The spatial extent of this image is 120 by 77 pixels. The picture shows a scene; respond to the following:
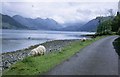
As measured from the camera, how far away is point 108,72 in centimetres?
1455

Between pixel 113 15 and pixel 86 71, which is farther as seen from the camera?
pixel 113 15

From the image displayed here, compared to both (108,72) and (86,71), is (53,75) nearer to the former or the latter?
(86,71)

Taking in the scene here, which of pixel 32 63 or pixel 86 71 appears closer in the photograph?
pixel 86 71

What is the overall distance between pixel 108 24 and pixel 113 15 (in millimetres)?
11549

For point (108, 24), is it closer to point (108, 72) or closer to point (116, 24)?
point (116, 24)

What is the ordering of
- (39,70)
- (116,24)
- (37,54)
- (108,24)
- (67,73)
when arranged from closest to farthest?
(67,73) < (39,70) < (37,54) < (116,24) < (108,24)

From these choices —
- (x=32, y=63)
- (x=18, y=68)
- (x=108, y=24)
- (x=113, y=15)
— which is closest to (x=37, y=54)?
(x=32, y=63)

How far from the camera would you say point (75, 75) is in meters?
13.3

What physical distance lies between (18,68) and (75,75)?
4.01m

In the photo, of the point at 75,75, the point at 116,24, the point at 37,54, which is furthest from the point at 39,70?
the point at 116,24

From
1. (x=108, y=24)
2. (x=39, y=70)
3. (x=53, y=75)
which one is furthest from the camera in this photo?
(x=108, y=24)

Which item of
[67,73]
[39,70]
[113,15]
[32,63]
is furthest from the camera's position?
[113,15]

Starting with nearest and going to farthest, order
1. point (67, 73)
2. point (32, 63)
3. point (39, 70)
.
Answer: point (67, 73), point (39, 70), point (32, 63)

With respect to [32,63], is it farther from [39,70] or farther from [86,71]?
[86,71]
